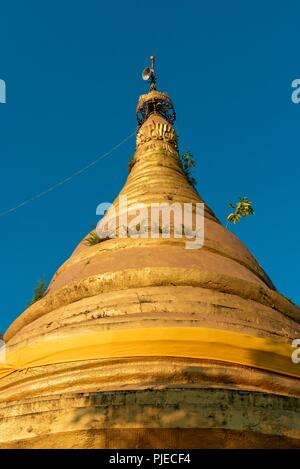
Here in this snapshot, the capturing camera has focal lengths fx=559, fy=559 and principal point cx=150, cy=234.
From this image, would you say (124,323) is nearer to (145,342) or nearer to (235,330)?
(145,342)

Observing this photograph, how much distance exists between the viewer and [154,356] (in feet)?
12.4

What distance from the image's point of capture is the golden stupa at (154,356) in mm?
3137

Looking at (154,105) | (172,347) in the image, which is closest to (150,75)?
(154,105)

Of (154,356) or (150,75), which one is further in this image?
(150,75)

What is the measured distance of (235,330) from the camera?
4.10 metres

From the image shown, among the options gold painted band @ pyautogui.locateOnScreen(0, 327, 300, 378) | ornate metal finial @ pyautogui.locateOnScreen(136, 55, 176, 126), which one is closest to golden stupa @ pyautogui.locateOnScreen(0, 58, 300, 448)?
gold painted band @ pyautogui.locateOnScreen(0, 327, 300, 378)

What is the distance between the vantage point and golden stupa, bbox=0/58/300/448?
3.14 m

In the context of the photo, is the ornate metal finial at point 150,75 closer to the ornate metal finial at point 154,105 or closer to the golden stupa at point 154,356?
the ornate metal finial at point 154,105

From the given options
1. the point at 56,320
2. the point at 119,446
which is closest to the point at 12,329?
the point at 56,320

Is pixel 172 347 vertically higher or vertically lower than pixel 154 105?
lower

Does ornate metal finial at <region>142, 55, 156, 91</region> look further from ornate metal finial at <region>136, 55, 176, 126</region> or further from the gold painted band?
the gold painted band

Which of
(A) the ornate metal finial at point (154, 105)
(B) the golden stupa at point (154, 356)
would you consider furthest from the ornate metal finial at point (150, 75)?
(B) the golden stupa at point (154, 356)

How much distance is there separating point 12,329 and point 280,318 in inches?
106

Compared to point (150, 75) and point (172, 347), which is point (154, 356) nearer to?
point (172, 347)
